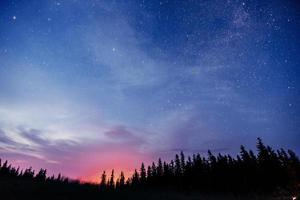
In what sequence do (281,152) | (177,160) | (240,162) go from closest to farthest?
(240,162)
(281,152)
(177,160)

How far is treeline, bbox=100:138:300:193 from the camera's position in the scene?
65238 mm

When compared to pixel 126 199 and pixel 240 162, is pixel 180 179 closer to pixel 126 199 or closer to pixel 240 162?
pixel 240 162

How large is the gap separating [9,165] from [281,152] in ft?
545

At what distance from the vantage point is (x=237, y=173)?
7512 centimetres

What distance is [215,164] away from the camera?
87562 mm

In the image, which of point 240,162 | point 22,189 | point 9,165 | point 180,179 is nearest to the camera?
point 22,189

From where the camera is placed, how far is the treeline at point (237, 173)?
65.2 meters

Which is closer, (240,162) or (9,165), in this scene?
(240,162)

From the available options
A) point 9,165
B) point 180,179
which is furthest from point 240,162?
point 9,165

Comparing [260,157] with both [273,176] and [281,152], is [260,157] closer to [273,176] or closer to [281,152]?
[273,176]

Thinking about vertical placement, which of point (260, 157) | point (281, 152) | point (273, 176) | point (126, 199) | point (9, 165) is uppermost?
point (9, 165)

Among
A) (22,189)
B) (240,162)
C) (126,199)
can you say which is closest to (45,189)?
(22,189)

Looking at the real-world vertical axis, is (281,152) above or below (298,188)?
above

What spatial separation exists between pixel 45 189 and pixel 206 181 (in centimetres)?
6680
